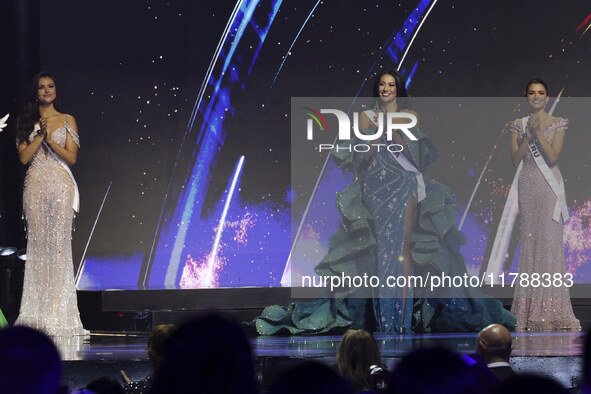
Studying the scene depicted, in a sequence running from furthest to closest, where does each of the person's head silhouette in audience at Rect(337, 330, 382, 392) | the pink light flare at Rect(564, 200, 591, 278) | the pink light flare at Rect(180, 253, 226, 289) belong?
the pink light flare at Rect(564, 200, 591, 278) → the pink light flare at Rect(180, 253, 226, 289) → the person's head silhouette in audience at Rect(337, 330, 382, 392)

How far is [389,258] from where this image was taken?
6.52 meters

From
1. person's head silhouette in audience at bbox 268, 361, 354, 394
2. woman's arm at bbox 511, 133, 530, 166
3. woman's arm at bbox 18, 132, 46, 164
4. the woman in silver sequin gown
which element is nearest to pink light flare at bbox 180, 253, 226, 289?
the woman in silver sequin gown

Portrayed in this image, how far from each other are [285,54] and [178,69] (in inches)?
42.6

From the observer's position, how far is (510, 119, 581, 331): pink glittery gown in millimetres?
6773

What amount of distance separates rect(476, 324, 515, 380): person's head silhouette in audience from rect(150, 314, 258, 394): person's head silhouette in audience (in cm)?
205

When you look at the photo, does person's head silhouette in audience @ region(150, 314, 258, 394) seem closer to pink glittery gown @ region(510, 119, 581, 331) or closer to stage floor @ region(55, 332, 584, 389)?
stage floor @ region(55, 332, 584, 389)

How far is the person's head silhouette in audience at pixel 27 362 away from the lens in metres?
1.27

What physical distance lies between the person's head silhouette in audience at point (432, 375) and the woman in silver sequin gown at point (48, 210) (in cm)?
547

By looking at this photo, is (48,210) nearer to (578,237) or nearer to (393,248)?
(393,248)

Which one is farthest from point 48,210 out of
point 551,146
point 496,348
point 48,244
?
point 496,348

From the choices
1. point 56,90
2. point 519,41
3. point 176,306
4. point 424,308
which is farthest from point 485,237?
point 56,90

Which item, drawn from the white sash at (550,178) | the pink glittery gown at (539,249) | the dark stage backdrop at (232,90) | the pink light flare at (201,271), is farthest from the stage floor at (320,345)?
the dark stage backdrop at (232,90)

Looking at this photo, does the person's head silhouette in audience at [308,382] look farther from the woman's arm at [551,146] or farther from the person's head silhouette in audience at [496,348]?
the woman's arm at [551,146]

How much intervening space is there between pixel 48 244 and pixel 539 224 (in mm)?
3799
